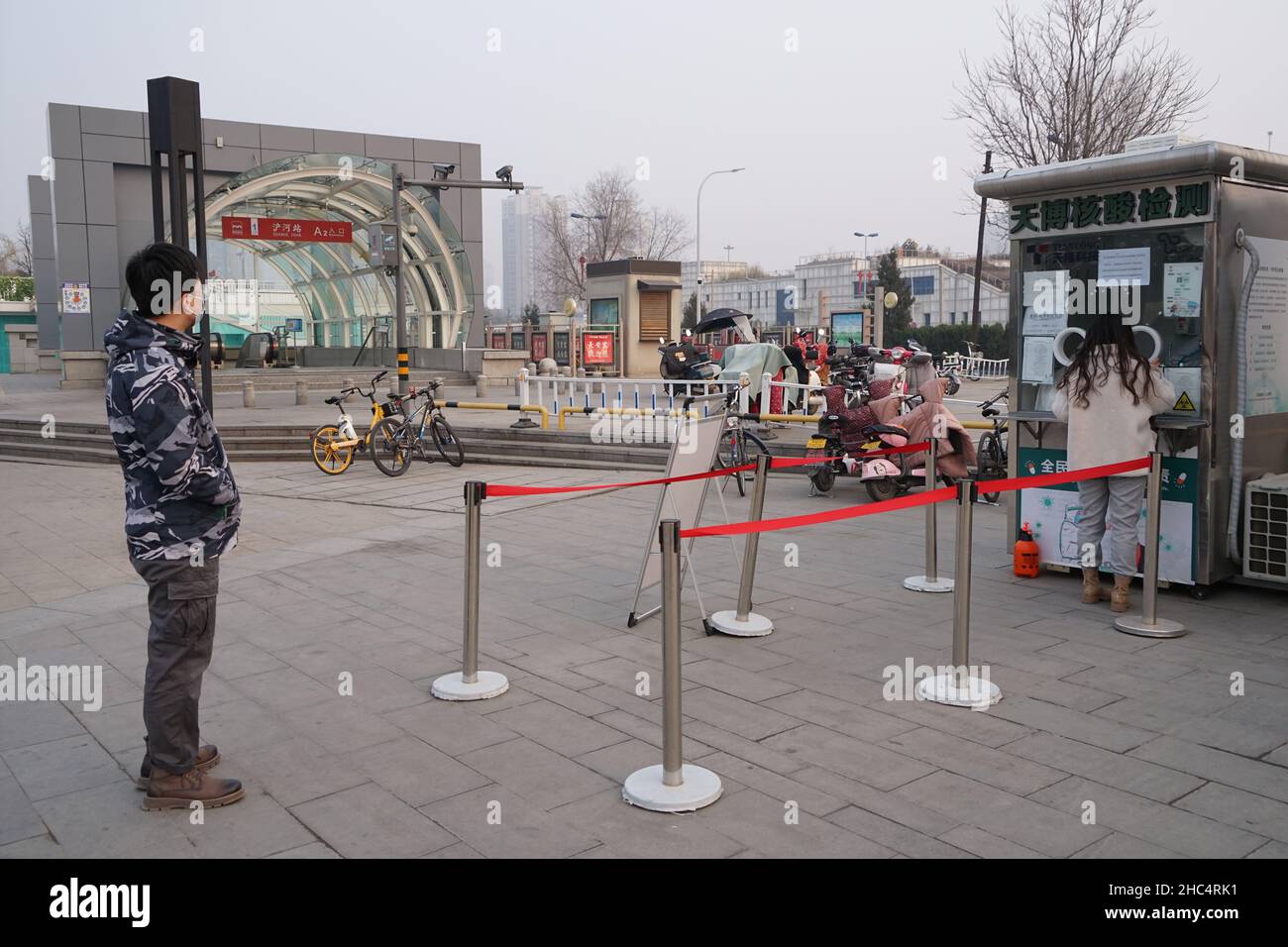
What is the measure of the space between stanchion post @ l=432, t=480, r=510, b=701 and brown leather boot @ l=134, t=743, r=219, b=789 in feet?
3.59

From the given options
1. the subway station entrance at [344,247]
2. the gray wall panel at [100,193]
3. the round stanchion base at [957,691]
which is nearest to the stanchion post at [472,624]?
the round stanchion base at [957,691]

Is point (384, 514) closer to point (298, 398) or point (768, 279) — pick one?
point (298, 398)

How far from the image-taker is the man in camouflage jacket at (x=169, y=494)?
12.2 ft

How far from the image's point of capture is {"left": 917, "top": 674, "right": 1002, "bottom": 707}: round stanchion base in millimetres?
4809

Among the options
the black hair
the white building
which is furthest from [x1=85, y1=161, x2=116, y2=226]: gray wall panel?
the white building

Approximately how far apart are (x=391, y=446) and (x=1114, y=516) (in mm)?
9211

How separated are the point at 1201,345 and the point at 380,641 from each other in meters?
5.21

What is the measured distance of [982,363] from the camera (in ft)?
136

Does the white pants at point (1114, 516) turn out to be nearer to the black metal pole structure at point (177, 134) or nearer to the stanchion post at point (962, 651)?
the stanchion post at point (962, 651)

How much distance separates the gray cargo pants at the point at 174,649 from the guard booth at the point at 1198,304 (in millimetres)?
5449

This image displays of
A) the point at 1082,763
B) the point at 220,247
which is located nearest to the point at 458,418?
the point at 1082,763

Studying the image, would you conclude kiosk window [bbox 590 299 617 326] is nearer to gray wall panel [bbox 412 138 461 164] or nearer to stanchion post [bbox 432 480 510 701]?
gray wall panel [bbox 412 138 461 164]

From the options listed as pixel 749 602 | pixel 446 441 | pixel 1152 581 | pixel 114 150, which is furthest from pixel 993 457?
pixel 114 150

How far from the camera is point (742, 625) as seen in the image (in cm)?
→ 610
